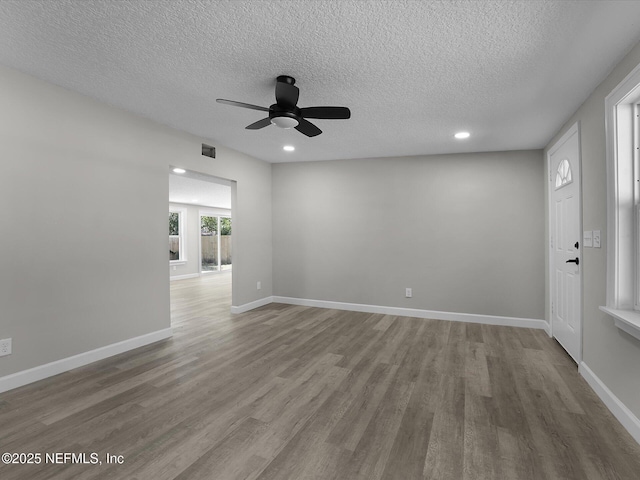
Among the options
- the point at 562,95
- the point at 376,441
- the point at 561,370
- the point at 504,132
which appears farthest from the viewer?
the point at 504,132

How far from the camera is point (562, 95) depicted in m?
2.68

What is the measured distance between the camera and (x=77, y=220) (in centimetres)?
286

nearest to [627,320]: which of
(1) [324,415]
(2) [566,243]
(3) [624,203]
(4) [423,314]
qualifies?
(3) [624,203]

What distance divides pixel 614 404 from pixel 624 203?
1.33 metres

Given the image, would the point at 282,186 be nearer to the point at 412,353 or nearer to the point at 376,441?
the point at 412,353

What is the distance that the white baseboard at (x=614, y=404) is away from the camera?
1.89m

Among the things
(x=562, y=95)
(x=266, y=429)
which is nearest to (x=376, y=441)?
(x=266, y=429)

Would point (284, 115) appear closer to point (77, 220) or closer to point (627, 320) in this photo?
point (77, 220)

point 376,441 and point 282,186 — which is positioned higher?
point 282,186

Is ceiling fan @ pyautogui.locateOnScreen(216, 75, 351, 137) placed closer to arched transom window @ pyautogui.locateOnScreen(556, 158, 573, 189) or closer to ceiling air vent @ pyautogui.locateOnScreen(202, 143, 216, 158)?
ceiling air vent @ pyautogui.locateOnScreen(202, 143, 216, 158)

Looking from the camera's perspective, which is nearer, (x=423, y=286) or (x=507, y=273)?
(x=507, y=273)

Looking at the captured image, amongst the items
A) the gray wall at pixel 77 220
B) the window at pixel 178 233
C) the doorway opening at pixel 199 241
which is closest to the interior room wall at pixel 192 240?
the doorway opening at pixel 199 241

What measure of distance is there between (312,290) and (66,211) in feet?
11.6

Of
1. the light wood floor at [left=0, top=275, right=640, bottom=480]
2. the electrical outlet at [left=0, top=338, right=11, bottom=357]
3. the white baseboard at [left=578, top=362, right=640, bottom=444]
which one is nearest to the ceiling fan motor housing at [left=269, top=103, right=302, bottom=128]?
the light wood floor at [left=0, top=275, right=640, bottom=480]
